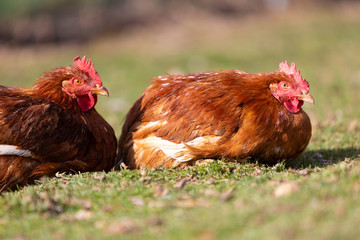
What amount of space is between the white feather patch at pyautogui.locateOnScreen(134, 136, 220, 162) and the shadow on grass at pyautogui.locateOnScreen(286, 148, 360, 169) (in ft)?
4.70

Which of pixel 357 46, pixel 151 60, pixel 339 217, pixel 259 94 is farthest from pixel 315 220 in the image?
pixel 357 46

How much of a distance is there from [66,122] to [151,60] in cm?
1256

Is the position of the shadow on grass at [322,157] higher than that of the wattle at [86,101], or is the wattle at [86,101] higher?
the wattle at [86,101]

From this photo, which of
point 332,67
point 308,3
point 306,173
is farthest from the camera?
point 308,3

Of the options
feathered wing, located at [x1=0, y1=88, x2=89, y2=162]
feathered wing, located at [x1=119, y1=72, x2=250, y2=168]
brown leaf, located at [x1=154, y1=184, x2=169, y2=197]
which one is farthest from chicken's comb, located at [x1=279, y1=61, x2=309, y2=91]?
feathered wing, located at [x1=0, y1=88, x2=89, y2=162]

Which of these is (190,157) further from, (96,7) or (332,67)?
(96,7)

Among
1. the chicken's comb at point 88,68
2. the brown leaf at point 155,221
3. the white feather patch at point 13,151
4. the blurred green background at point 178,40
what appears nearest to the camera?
the brown leaf at point 155,221

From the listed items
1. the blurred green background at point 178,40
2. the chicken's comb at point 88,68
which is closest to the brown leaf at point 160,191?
the chicken's comb at point 88,68

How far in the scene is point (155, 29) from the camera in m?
24.0

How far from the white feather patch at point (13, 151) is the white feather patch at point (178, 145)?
1.58 metres

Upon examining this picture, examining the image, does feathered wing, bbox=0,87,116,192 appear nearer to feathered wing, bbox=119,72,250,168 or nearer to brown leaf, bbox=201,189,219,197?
feathered wing, bbox=119,72,250,168

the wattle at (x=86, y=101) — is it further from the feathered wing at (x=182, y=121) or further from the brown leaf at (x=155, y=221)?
the brown leaf at (x=155, y=221)

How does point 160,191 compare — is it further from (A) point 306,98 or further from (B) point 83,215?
(A) point 306,98

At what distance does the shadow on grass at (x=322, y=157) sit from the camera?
6.41 metres
